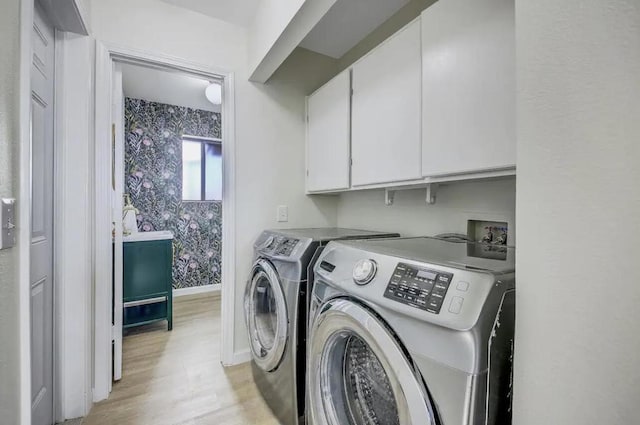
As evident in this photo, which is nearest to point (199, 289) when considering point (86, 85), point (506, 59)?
point (86, 85)

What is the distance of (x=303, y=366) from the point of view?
1.34m

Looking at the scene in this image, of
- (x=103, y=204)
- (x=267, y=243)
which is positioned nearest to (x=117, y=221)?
(x=103, y=204)

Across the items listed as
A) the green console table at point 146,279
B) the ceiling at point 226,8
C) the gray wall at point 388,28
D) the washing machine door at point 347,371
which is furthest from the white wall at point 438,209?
the green console table at point 146,279

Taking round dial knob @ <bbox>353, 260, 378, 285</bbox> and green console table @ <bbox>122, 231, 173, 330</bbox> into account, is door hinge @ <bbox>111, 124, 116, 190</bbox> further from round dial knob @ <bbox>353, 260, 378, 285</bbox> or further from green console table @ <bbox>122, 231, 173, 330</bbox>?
round dial knob @ <bbox>353, 260, 378, 285</bbox>

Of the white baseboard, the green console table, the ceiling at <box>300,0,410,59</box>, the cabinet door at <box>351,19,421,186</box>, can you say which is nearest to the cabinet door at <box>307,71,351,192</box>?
the cabinet door at <box>351,19,421,186</box>

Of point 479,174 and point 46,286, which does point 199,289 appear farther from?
point 479,174

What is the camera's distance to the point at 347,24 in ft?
6.39

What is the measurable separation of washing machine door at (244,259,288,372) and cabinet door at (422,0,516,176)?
0.97m

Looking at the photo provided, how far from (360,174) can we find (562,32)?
1.24 meters

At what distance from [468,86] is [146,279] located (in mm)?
2885

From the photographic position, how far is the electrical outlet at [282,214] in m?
2.23

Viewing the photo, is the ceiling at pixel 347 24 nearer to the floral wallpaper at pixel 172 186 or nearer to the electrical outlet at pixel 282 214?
the electrical outlet at pixel 282 214

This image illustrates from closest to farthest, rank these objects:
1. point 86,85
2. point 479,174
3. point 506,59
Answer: point 506,59
point 479,174
point 86,85

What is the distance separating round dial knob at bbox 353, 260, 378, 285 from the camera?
35.1 inches
